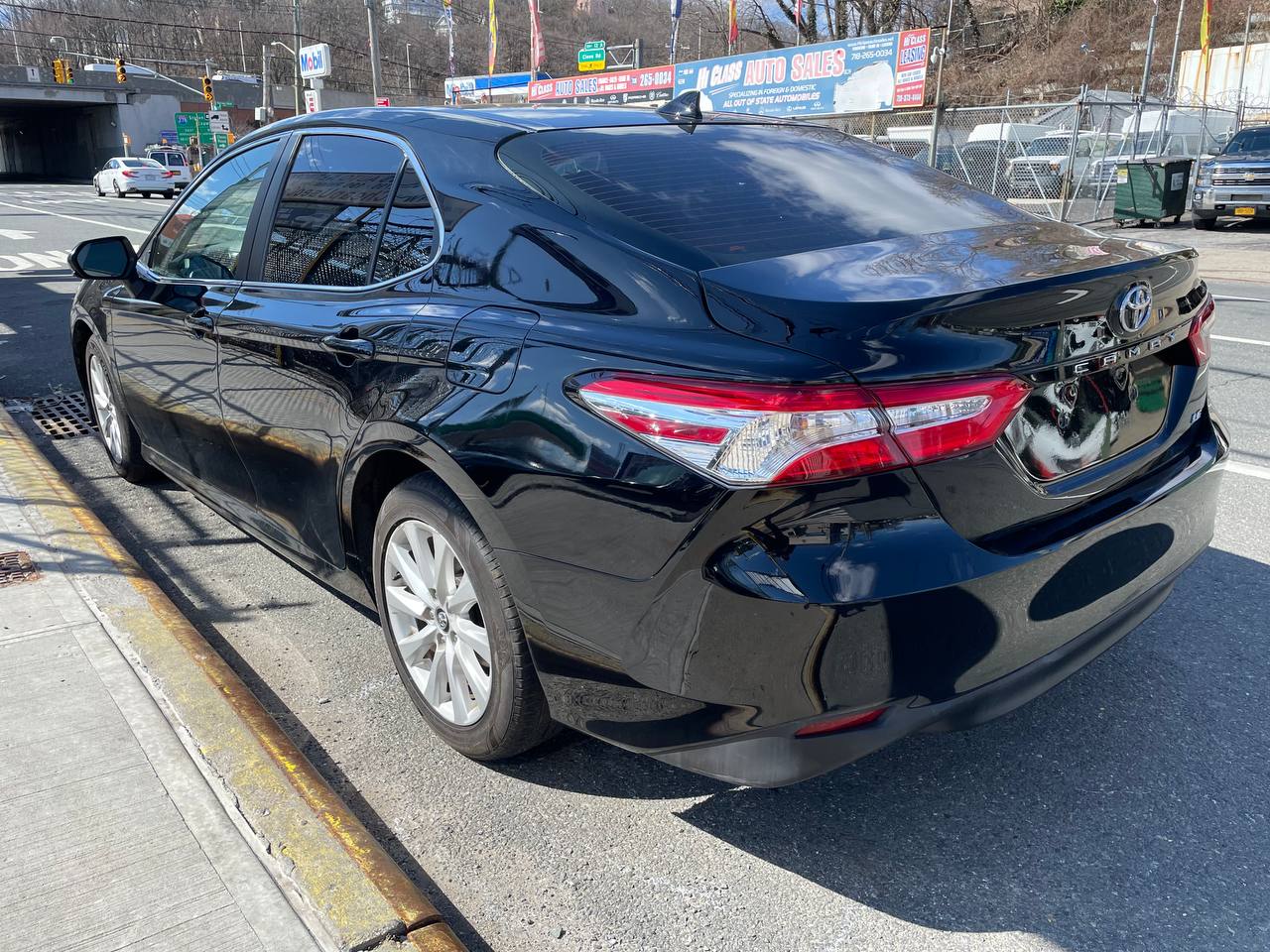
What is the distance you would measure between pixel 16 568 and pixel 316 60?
4526 centimetres

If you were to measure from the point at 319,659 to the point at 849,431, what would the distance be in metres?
2.27

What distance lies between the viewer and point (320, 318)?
3.07 metres

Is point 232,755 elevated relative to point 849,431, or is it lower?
lower

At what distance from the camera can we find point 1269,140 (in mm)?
20000

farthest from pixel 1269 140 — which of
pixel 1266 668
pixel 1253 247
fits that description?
pixel 1266 668

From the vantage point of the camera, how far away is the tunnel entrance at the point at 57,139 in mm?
71000

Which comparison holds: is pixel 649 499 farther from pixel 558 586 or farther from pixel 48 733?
pixel 48 733

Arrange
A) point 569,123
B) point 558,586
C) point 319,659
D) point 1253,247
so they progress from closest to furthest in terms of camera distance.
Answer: point 558,586 → point 569,123 → point 319,659 → point 1253,247

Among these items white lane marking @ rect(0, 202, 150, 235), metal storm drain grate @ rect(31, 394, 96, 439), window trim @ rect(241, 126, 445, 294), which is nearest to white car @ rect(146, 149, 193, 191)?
white lane marking @ rect(0, 202, 150, 235)

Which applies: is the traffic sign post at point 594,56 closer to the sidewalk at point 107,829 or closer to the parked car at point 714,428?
the parked car at point 714,428

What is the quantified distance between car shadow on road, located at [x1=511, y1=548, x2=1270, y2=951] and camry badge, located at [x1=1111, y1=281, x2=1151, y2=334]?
1188mm

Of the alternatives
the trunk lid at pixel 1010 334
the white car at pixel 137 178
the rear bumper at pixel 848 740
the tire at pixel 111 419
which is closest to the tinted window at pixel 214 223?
the tire at pixel 111 419

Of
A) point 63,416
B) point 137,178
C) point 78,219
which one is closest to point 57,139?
point 137,178

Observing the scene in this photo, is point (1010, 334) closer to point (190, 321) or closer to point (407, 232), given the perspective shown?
point (407, 232)
